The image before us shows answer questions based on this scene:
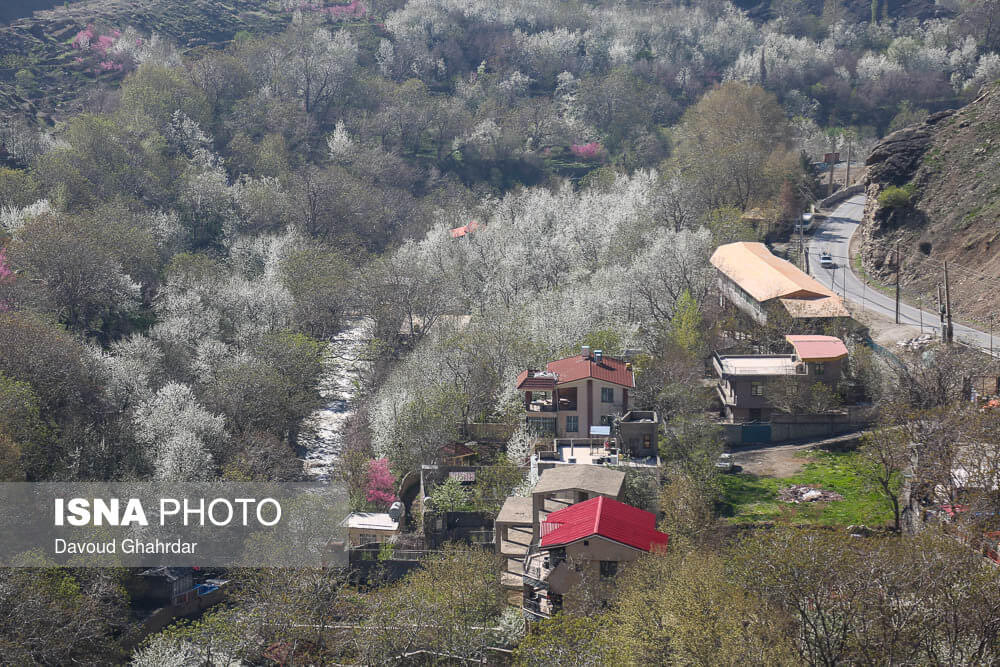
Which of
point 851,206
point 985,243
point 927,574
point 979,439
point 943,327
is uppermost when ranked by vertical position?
point 851,206

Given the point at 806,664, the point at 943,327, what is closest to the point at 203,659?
the point at 806,664

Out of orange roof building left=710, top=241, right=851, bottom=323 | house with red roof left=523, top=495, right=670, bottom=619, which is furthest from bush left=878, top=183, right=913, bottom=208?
house with red roof left=523, top=495, right=670, bottom=619

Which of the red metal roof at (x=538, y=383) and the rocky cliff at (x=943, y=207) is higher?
the rocky cliff at (x=943, y=207)

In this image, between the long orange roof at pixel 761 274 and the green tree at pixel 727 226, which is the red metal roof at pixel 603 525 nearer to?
the long orange roof at pixel 761 274

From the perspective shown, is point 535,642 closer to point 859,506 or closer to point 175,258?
point 859,506

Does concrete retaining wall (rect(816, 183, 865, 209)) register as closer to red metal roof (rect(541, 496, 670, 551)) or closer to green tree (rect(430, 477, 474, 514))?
green tree (rect(430, 477, 474, 514))

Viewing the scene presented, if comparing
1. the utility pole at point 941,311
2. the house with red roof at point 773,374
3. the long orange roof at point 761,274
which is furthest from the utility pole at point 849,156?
the house with red roof at point 773,374
